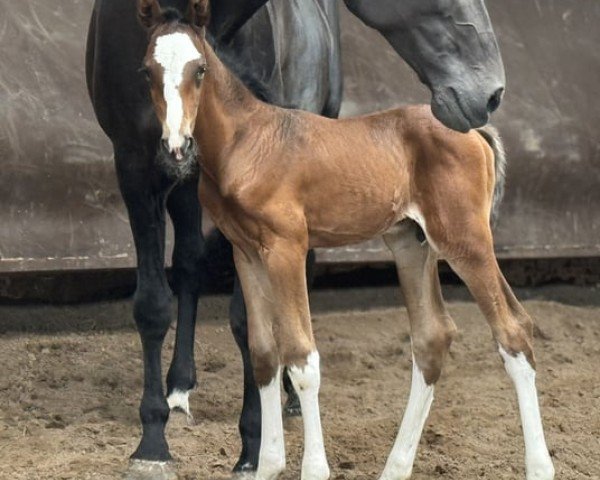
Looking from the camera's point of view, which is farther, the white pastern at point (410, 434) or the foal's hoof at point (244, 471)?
the foal's hoof at point (244, 471)

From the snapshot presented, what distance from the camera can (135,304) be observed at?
16.8 feet

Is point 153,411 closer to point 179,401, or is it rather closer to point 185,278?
point 179,401

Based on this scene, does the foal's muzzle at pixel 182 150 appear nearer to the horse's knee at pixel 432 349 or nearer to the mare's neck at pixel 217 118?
the mare's neck at pixel 217 118

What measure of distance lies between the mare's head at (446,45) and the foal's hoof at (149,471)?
143cm

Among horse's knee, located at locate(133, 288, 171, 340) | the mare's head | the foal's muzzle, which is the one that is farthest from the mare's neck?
horse's knee, located at locate(133, 288, 171, 340)

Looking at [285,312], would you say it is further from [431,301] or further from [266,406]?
A: [431,301]

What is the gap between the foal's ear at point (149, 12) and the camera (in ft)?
14.1

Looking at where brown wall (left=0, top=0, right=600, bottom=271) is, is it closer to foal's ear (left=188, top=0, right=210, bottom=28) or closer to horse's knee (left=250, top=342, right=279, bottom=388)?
horse's knee (left=250, top=342, right=279, bottom=388)

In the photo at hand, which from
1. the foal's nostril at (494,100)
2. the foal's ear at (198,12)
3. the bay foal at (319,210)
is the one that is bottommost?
the bay foal at (319,210)

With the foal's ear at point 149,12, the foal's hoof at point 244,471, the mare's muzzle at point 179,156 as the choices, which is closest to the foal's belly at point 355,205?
the mare's muzzle at point 179,156

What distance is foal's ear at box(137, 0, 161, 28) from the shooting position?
169 inches

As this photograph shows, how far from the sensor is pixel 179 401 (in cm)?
569

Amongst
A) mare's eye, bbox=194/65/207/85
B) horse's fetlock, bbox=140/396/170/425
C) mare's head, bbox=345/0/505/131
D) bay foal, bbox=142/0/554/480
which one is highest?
mare's eye, bbox=194/65/207/85

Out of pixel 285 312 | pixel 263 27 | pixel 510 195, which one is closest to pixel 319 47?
pixel 263 27
